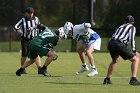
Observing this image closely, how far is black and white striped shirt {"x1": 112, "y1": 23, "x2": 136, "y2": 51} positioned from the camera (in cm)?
1355

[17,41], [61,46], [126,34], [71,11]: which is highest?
[126,34]

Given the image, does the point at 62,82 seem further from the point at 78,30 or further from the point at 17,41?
the point at 17,41

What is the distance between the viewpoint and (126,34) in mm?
13609

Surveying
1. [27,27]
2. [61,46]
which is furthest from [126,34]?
[61,46]

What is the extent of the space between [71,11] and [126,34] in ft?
63.8

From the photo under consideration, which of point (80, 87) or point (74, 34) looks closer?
point (80, 87)

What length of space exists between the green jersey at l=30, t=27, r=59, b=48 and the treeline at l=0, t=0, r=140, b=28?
17.0 meters

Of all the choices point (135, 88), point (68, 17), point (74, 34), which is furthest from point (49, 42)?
point (68, 17)

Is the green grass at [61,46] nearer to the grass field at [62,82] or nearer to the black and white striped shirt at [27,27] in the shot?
the grass field at [62,82]

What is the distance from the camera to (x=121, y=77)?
1561 cm

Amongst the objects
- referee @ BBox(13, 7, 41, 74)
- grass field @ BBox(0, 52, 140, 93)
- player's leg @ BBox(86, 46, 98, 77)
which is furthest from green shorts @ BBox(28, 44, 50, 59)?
referee @ BBox(13, 7, 41, 74)

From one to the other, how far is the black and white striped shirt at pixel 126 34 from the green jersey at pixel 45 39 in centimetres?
209

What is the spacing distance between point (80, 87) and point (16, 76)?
9.84ft

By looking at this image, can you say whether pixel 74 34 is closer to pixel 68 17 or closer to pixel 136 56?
pixel 136 56
